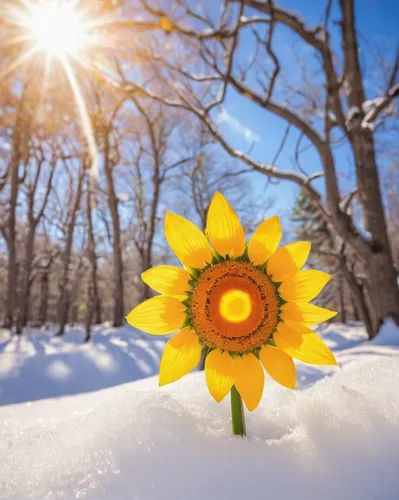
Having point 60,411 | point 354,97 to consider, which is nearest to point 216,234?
point 60,411

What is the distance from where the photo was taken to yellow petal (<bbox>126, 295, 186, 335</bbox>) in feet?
2.18

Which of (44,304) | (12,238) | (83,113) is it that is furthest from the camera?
(44,304)

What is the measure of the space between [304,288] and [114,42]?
17.2 feet

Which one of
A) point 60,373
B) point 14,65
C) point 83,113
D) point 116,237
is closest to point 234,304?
point 60,373

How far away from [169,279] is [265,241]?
0.69 ft

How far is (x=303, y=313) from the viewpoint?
2.15 ft

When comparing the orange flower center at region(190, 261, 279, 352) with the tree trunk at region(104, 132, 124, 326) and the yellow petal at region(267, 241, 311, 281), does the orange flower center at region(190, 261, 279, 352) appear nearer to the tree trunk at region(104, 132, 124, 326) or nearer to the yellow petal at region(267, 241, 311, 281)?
the yellow petal at region(267, 241, 311, 281)

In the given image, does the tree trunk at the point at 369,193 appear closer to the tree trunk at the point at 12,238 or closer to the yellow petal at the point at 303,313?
the yellow petal at the point at 303,313

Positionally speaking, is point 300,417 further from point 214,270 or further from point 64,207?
point 64,207

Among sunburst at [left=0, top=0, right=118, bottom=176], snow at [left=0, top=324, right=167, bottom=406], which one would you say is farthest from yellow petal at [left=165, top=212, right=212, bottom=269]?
sunburst at [left=0, top=0, right=118, bottom=176]

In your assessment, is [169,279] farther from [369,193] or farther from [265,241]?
[369,193]

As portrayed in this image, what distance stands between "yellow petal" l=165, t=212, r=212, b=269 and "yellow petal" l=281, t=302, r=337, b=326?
19 centimetres

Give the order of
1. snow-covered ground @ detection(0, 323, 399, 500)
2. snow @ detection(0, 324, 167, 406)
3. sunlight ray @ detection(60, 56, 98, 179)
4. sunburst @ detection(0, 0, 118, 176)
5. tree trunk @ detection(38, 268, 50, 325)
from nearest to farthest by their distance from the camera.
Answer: snow-covered ground @ detection(0, 323, 399, 500) → snow @ detection(0, 324, 167, 406) → sunburst @ detection(0, 0, 118, 176) → sunlight ray @ detection(60, 56, 98, 179) → tree trunk @ detection(38, 268, 50, 325)

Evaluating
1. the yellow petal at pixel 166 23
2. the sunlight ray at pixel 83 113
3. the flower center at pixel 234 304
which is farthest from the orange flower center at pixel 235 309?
the sunlight ray at pixel 83 113
